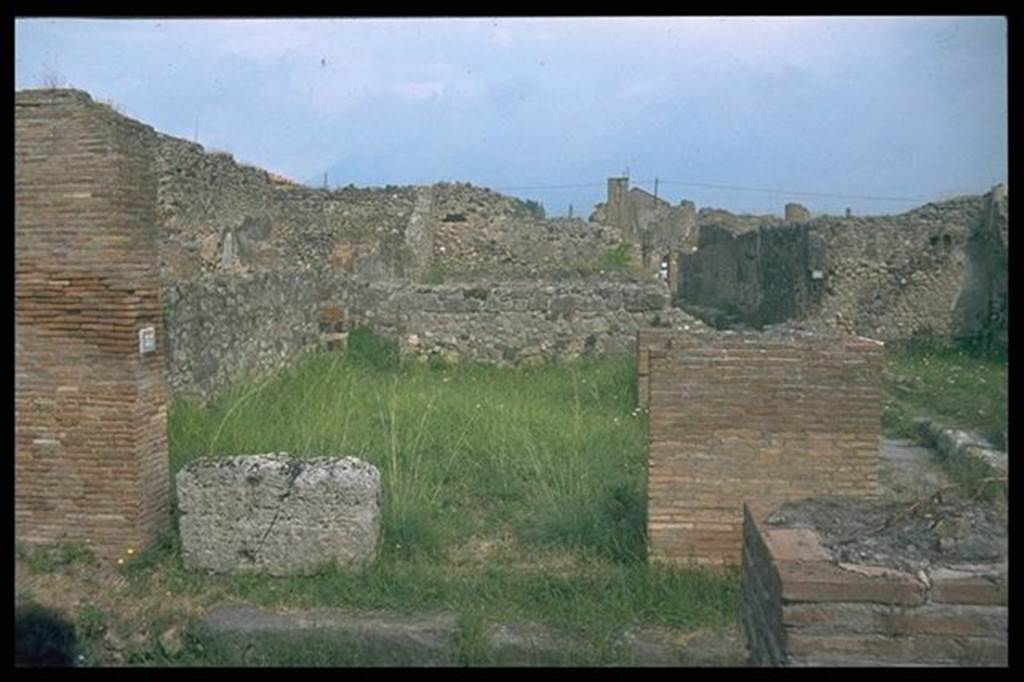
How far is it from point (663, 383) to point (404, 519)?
1.64 metres

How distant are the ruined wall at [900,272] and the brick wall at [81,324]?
9420 mm

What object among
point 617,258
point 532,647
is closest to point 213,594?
point 532,647

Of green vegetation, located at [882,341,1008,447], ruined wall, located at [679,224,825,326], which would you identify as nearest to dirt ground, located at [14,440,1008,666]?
green vegetation, located at [882,341,1008,447]

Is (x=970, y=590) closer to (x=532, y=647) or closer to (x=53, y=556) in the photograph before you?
(x=532, y=647)

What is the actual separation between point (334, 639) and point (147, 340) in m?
1.91

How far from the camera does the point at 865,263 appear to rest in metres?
14.5

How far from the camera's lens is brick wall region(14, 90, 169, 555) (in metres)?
4.96

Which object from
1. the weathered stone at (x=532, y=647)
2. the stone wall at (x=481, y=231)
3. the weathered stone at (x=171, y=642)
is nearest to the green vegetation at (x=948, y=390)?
Result: the weathered stone at (x=532, y=647)

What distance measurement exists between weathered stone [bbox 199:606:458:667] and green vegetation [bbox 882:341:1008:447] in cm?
465

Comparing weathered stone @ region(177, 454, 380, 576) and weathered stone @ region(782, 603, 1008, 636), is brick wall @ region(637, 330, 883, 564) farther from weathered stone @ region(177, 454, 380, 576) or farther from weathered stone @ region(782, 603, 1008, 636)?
weathered stone @ region(782, 603, 1008, 636)

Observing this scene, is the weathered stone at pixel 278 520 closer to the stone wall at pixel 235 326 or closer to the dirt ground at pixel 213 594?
the dirt ground at pixel 213 594

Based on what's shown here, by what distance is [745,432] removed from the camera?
529 centimetres

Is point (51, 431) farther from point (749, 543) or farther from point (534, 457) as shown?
point (749, 543)
